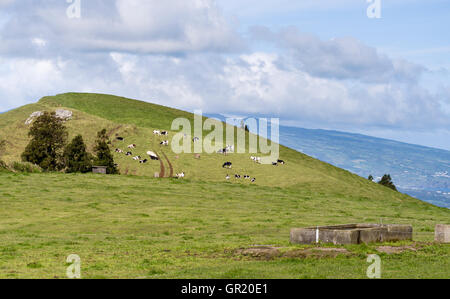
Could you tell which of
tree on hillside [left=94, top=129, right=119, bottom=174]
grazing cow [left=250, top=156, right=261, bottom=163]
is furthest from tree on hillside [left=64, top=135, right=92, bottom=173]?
grazing cow [left=250, top=156, right=261, bottom=163]

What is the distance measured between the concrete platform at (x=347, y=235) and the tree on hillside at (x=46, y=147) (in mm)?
67659

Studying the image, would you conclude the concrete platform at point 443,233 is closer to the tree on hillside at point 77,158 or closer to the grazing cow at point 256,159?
the tree on hillside at point 77,158

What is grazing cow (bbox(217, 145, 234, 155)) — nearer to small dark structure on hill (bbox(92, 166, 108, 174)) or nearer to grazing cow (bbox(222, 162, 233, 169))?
A: grazing cow (bbox(222, 162, 233, 169))

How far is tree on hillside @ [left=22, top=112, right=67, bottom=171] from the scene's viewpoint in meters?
94.1

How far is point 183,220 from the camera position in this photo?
48.9m

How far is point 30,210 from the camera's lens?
5175cm

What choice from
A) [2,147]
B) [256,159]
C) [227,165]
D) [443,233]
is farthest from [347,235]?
[2,147]

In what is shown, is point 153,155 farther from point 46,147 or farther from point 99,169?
point 99,169

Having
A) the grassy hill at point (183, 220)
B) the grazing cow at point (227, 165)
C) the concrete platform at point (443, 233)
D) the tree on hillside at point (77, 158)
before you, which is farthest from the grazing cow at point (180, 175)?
the concrete platform at point (443, 233)

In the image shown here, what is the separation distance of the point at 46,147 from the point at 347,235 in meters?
74.4

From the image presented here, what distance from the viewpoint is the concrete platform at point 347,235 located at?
29859 millimetres
